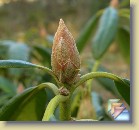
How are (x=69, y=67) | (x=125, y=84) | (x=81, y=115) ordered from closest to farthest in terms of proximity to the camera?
(x=69, y=67), (x=125, y=84), (x=81, y=115)

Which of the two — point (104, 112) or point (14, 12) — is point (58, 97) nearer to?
point (104, 112)

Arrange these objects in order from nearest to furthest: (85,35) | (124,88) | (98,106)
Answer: (124,88), (98,106), (85,35)

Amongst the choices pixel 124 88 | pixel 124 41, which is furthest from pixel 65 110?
pixel 124 41

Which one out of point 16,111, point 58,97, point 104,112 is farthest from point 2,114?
point 104,112

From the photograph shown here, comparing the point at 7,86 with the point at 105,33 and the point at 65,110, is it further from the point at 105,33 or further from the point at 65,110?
the point at 65,110

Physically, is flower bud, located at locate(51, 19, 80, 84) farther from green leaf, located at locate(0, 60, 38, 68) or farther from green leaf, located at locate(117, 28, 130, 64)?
green leaf, located at locate(117, 28, 130, 64)

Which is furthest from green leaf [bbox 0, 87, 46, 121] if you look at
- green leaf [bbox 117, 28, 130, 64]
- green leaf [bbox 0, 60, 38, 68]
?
green leaf [bbox 117, 28, 130, 64]

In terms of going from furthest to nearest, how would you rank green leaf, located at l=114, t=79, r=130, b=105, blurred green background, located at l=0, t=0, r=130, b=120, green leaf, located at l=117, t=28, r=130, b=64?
green leaf, located at l=117, t=28, r=130, b=64, blurred green background, located at l=0, t=0, r=130, b=120, green leaf, located at l=114, t=79, r=130, b=105
